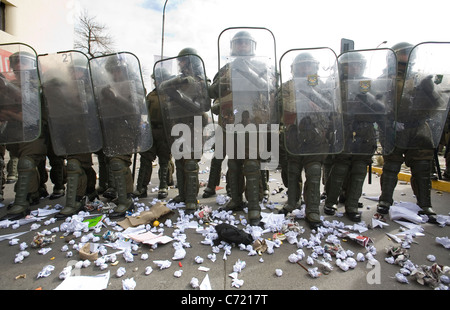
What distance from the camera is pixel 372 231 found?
117 inches

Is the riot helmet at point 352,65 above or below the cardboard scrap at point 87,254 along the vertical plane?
above

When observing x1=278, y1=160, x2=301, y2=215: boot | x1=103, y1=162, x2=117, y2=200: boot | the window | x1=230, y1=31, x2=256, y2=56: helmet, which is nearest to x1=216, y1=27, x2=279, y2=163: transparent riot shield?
x1=230, y1=31, x2=256, y2=56: helmet

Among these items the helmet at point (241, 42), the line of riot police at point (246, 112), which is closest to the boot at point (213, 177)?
the line of riot police at point (246, 112)

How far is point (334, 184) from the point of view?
3.37 metres

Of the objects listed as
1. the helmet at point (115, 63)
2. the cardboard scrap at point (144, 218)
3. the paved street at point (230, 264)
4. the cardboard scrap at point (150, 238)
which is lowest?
the paved street at point (230, 264)

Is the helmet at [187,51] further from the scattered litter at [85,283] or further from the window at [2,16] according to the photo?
the window at [2,16]

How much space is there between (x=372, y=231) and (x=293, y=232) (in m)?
0.98

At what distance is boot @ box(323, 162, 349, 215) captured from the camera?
3.29 metres

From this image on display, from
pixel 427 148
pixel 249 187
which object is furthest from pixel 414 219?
pixel 249 187

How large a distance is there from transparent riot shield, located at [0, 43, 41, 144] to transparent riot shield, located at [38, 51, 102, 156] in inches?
6.0

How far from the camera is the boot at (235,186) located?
3370mm

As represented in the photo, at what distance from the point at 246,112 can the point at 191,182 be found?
1.19 metres

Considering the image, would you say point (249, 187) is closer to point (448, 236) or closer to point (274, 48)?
point (274, 48)

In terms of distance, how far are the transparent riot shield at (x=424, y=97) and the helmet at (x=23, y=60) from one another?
4.62 m
